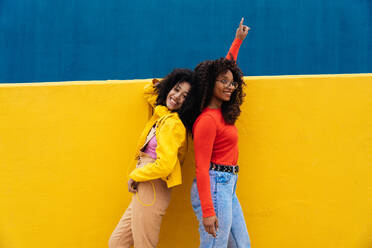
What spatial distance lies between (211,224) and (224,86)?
0.88 metres

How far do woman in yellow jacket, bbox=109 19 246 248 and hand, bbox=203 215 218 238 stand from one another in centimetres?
32

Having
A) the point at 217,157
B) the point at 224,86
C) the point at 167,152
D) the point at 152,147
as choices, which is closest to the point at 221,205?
the point at 217,157

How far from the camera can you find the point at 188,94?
2352 millimetres

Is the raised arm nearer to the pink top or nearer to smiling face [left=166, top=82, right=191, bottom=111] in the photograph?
smiling face [left=166, top=82, right=191, bottom=111]

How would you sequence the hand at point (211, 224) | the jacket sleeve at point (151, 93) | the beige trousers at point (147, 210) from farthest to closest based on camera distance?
the jacket sleeve at point (151, 93), the beige trousers at point (147, 210), the hand at point (211, 224)

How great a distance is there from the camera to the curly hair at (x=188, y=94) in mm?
2350

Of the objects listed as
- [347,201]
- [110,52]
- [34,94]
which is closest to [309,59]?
[347,201]

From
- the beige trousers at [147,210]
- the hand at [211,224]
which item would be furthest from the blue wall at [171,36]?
the hand at [211,224]

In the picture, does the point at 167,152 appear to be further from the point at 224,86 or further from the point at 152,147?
the point at 224,86

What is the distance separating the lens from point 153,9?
3914 millimetres

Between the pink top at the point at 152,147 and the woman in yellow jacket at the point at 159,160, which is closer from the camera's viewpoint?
the woman in yellow jacket at the point at 159,160

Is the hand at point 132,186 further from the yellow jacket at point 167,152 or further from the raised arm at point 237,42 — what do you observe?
the raised arm at point 237,42

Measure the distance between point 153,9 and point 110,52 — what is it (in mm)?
718

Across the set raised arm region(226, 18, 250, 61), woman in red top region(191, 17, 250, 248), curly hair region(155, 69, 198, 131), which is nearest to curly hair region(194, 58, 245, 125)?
woman in red top region(191, 17, 250, 248)
